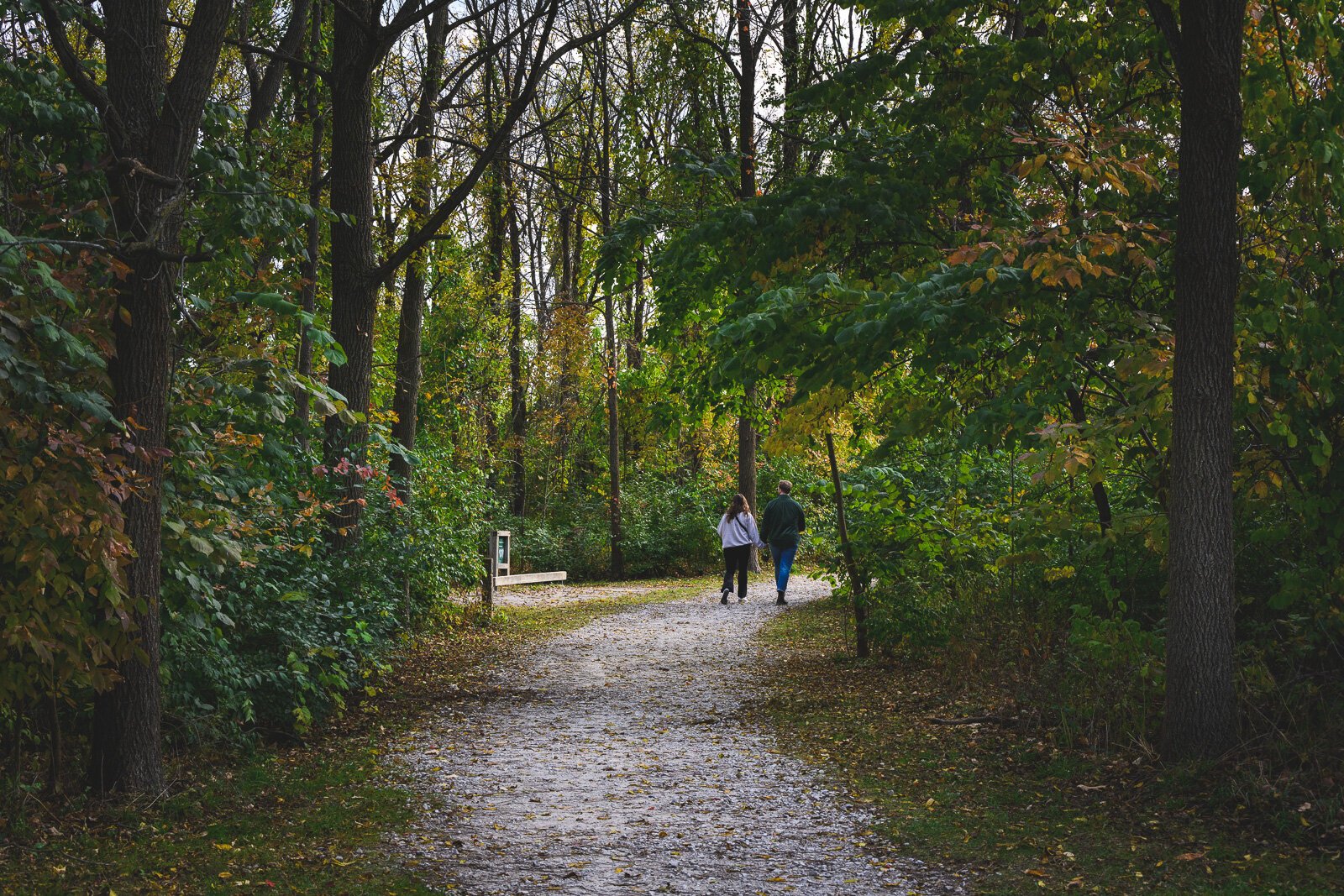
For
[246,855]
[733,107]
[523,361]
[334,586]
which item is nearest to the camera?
[246,855]

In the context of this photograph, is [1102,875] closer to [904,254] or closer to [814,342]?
[814,342]

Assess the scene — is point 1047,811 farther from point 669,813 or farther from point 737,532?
point 737,532

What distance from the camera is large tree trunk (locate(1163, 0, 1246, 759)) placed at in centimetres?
611

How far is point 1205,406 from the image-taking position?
6.11 metres

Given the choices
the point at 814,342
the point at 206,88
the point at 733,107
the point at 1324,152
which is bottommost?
the point at 814,342

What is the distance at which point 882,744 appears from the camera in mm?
7898

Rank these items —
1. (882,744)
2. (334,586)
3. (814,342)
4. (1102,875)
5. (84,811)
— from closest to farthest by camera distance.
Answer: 1. (1102,875)
2. (84,811)
3. (814,342)
4. (882,744)
5. (334,586)

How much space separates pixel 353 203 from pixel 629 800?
6984 millimetres

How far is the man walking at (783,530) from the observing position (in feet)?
56.3

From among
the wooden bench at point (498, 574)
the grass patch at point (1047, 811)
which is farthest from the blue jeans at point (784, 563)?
the grass patch at point (1047, 811)

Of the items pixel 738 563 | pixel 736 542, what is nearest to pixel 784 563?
pixel 736 542

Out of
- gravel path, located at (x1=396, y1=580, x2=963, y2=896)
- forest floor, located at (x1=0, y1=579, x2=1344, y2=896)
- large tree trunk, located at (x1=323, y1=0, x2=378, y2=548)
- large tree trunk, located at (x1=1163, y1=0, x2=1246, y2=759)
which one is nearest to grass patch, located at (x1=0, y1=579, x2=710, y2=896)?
forest floor, located at (x1=0, y1=579, x2=1344, y2=896)

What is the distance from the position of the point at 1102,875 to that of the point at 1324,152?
378 centimetres

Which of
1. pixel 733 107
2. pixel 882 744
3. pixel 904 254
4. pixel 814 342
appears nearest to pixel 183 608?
pixel 814 342
